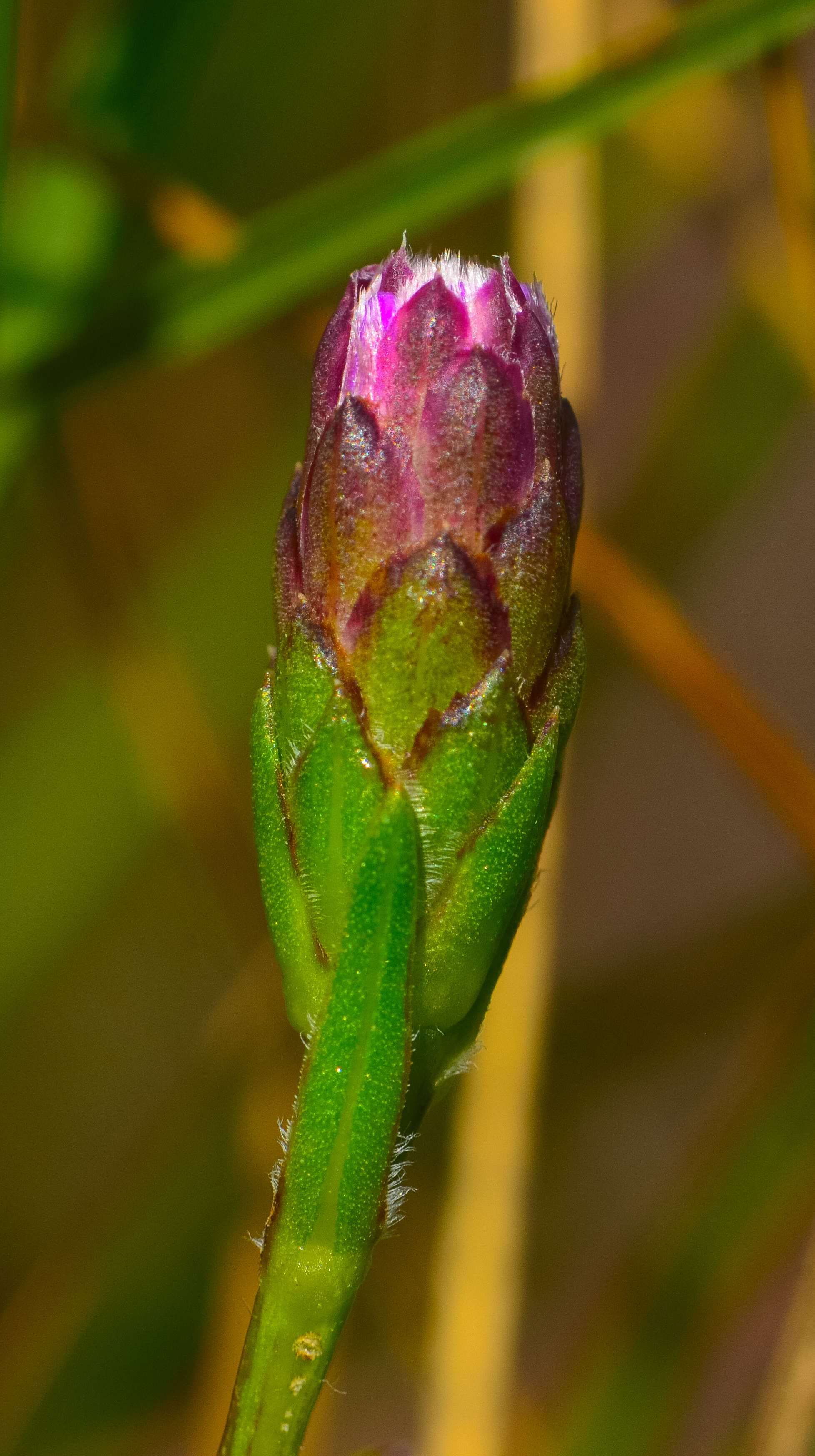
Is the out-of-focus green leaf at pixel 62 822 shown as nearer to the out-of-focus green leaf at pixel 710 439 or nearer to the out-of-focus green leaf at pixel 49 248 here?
the out-of-focus green leaf at pixel 49 248

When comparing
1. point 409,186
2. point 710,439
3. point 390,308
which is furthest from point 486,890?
point 710,439

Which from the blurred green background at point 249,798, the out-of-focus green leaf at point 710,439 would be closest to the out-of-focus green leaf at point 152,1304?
the blurred green background at point 249,798

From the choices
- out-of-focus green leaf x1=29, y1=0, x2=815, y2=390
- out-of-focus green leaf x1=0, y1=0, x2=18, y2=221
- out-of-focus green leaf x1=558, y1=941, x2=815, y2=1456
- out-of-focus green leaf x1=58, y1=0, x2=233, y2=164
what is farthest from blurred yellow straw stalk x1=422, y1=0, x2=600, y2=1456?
out-of-focus green leaf x1=0, y1=0, x2=18, y2=221

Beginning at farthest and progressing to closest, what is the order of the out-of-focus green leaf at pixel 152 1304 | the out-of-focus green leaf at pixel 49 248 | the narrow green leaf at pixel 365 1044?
the out-of-focus green leaf at pixel 152 1304 → the out-of-focus green leaf at pixel 49 248 → the narrow green leaf at pixel 365 1044

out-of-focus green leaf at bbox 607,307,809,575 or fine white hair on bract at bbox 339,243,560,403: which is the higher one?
out-of-focus green leaf at bbox 607,307,809,575

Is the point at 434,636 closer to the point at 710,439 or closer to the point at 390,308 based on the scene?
the point at 390,308

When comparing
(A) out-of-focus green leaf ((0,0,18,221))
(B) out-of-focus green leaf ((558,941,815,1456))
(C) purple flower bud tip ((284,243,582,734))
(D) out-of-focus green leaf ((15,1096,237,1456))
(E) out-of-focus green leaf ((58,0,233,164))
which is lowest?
(B) out-of-focus green leaf ((558,941,815,1456))

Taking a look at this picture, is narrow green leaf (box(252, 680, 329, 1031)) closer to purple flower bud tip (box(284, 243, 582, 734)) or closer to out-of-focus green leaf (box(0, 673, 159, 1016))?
purple flower bud tip (box(284, 243, 582, 734))
